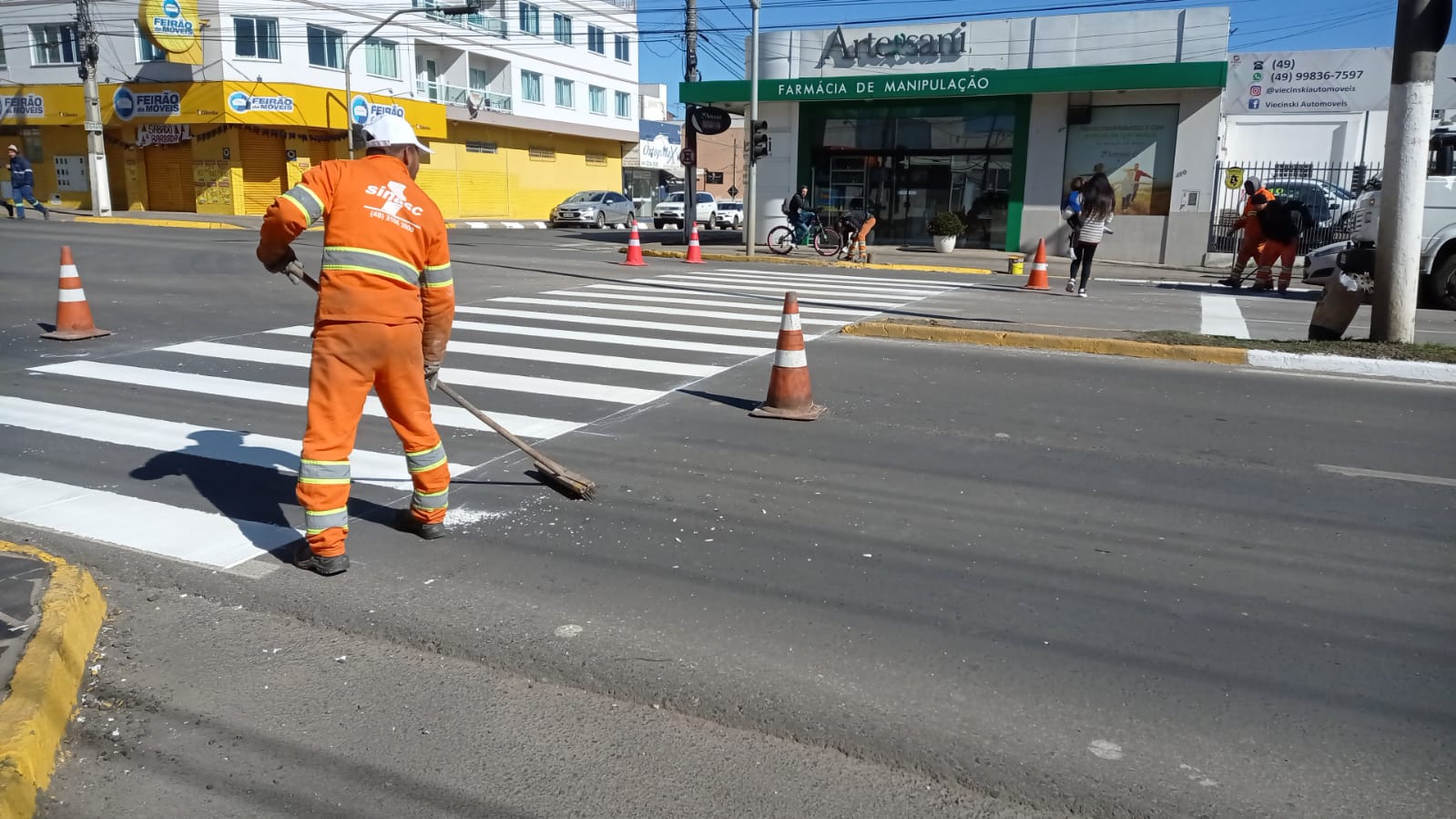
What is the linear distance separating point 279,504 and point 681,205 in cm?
3782

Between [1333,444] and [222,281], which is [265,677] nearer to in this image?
[1333,444]

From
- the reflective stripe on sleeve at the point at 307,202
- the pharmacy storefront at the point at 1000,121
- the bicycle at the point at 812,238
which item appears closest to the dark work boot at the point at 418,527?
the reflective stripe on sleeve at the point at 307,202

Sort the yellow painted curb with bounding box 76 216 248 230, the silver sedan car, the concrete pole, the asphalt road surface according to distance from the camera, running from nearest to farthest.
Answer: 1. the asphalt road surface
2. the concrete pole
3. the yellow painted curb with bounding box 76 216 248 230
4. the silver sedan car

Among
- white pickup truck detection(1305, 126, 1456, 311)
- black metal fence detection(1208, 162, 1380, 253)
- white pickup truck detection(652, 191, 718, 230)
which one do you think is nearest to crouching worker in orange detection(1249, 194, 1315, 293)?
white pickup truck detection(1305, 126, 1456, 311)

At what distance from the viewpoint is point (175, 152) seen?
123 ft

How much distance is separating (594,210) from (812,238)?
17676 mm

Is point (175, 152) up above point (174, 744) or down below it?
above

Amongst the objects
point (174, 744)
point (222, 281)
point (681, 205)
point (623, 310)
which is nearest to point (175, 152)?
point (681, 205)

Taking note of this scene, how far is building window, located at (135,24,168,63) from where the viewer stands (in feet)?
118

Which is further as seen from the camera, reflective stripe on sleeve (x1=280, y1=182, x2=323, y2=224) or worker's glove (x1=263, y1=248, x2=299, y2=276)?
worker's glove (x1=263, y1=248, x2=299, y2=276)

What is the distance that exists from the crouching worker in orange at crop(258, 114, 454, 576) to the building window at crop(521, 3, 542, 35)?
4824 cm

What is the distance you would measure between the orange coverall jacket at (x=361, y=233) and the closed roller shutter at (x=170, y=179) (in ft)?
124

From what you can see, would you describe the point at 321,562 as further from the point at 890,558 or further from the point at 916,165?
the point at 916,165

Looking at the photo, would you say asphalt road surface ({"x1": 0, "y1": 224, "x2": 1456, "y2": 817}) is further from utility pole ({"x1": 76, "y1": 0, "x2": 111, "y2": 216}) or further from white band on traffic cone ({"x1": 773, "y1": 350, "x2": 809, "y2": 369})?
utility pole ({"x1": 76, "y1": 0, "x2": 111, "y2": 216})
